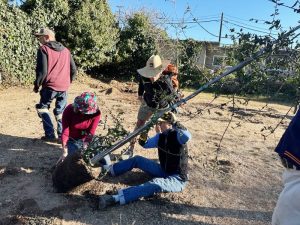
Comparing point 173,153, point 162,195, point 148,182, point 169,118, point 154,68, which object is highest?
point 154,68

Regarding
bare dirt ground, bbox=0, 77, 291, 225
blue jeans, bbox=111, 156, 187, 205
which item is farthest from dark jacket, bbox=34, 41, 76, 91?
blue jeans, bbox=111, 156, 187, 205

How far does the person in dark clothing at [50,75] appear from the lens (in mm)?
5781

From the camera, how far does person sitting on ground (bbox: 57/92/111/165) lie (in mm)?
4691

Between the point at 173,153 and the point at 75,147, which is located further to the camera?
the point at 75,147

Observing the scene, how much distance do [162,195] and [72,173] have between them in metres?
1.11

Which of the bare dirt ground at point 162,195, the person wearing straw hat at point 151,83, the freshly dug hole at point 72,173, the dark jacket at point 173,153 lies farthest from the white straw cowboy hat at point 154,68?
the freshly dug hole at point 72,173

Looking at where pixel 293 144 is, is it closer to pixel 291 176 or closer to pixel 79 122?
pixel 291 176

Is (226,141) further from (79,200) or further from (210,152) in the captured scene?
Result: (79,200)

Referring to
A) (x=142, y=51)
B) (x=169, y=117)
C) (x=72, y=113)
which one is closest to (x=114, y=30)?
(x=142, y=51)

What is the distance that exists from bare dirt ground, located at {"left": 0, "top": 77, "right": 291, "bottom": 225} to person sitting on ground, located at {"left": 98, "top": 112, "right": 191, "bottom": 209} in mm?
111

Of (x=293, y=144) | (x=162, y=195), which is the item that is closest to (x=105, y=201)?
(x=162, y=195)

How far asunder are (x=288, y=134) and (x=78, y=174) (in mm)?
2766

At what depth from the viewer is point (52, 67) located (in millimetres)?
5898

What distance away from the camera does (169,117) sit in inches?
154
